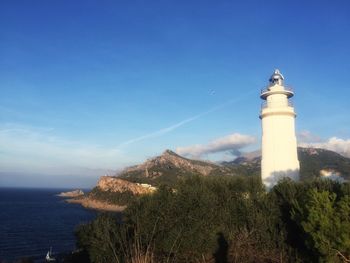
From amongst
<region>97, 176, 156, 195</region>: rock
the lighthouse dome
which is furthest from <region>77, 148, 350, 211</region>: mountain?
the lighthouse dome

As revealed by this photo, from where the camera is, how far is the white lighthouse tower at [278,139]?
18.6 meters

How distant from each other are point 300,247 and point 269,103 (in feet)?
27.9

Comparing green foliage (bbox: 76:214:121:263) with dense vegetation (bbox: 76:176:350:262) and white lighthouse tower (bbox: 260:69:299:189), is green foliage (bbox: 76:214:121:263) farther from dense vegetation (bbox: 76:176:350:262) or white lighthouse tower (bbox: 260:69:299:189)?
white lighthouse tower (bbox: 260:69:299:189)

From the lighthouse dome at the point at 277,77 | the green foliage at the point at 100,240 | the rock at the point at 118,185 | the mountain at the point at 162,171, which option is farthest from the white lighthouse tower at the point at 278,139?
the rock at the point at 118,185

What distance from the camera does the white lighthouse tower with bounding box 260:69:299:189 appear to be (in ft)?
61.1

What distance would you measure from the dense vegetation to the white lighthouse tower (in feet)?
9.17

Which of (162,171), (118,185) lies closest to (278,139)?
(118,185)

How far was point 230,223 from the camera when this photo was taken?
14.7 metres

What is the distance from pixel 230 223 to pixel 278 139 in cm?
596

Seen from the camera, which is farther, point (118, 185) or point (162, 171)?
point (162, 171)

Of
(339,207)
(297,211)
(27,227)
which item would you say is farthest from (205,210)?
(27,227)

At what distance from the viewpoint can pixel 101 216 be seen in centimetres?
1750

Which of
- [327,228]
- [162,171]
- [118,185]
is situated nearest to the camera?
[327,228]

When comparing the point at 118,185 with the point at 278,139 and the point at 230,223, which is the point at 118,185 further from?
the point at 230,223
